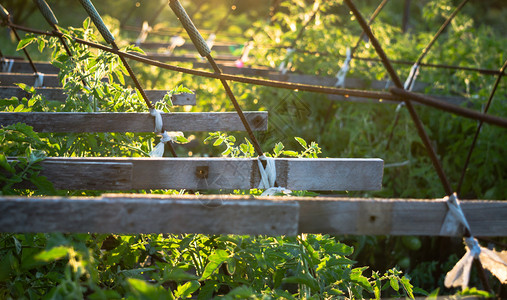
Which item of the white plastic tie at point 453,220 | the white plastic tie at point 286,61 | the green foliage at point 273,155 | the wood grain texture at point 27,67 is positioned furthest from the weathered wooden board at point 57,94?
the white plastic tie at point 286,61

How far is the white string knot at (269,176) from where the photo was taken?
4.32 ft

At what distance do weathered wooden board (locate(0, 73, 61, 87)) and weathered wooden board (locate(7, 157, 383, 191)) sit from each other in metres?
1.42

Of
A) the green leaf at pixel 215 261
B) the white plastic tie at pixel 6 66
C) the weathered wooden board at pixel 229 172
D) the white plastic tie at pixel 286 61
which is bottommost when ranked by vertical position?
the green leaf at pixel 215 261

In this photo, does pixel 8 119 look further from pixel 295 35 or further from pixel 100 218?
pixel 295 35

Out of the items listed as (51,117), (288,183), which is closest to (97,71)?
(51,117)

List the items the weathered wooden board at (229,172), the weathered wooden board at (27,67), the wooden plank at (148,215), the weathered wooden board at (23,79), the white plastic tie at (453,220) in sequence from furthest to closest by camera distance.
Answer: the weathered wooden board at (27,67) < the weathered wooden board at (23,79) < the weathered wooden board at (229,172) < the white plastic tie at (453,220) < the wooden plank at (148,215)

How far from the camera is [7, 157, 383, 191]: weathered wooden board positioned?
1234 millimetres

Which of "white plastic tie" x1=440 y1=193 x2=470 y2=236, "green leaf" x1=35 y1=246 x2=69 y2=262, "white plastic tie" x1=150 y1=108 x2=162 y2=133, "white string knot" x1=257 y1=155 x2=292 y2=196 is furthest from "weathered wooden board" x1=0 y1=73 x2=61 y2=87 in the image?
"white plastic tie" x1=440 y1=193 x2=470 y2=236

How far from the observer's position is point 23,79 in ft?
8.21

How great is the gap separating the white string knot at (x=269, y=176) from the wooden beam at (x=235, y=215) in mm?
282

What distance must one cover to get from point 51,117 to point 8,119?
137 millimetres

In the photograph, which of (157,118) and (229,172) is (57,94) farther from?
(229,172)

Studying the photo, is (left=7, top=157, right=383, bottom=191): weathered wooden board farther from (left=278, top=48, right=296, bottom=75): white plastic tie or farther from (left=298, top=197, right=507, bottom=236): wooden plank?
(left=278, top=48, right=296, bottom=75): white plastic tie

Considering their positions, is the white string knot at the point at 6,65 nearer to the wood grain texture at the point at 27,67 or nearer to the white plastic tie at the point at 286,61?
the wood grain texture at the point at 27,67
